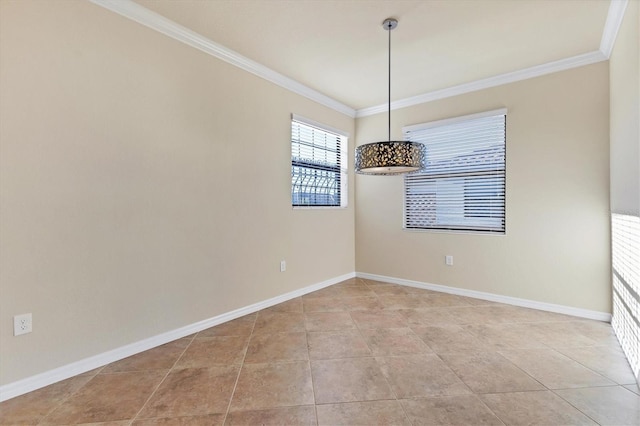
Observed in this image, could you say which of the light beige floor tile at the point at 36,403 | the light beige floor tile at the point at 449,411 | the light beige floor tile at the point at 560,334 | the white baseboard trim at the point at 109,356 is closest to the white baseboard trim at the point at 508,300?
the light beige floor tile at the point at 560,334

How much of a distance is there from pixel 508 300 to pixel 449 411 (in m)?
2.36

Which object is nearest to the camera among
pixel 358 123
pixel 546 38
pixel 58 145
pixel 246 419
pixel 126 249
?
pixel 246 419

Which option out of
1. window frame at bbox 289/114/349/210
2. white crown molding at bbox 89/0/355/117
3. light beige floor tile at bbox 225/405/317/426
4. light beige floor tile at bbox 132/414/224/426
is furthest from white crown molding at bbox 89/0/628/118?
light beige floor tile at bbox 225/405/317/426

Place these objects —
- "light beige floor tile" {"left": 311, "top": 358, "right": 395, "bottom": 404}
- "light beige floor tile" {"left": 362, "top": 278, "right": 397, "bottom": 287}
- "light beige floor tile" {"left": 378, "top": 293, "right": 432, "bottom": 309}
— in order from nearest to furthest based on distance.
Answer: "light beige floor tile" {"left": 311, "top": 358, "right": 395, "bottom": 404} < "light beige floor tile" {"left": 378, "top": 293, "right": 432, "bottom": 309} < "light beige floor tile" {"left": 362, "top": 278, "right": 397, "bottom": 287}

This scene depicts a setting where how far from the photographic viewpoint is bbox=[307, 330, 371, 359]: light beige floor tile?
91.6 inches

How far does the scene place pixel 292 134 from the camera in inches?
148

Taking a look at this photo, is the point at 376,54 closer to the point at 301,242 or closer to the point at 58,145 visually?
the point at 301,242

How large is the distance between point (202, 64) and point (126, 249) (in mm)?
1761

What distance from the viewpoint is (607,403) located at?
1.71 m

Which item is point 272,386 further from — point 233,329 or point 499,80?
point 499,80

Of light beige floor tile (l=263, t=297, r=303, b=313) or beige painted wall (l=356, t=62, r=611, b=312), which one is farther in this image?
light beige floor tile (l=263, t=297, r=303, b=313)

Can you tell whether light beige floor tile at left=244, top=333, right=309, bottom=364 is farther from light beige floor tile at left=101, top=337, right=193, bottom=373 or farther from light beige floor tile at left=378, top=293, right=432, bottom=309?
light beige floor tile at left=378, top=293, right=432, bottom=309

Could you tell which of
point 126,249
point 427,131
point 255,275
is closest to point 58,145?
point 126,249

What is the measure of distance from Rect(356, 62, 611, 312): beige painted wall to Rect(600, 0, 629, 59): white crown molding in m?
0.23
